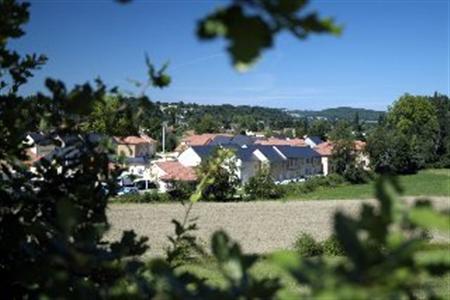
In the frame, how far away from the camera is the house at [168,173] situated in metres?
55.0

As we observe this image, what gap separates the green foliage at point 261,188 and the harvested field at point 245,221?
323 cm

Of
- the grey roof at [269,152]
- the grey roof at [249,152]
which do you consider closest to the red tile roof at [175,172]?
the grey roof at [249,152]

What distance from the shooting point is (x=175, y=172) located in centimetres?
5647

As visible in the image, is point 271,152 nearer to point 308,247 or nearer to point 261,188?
point 261,188

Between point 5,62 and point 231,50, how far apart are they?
1437 millimetres

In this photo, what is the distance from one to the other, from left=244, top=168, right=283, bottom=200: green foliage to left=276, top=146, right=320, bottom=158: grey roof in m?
25.0

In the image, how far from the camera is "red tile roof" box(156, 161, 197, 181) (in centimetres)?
5469

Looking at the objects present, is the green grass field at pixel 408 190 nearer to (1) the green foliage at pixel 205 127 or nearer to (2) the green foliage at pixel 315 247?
(2) the green foliage at pixel 315 247

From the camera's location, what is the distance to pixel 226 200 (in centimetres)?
5038

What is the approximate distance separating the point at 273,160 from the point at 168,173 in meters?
20.1

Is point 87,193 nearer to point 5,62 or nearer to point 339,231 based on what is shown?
point 5,62

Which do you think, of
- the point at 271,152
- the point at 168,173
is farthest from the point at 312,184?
the point at 271,152

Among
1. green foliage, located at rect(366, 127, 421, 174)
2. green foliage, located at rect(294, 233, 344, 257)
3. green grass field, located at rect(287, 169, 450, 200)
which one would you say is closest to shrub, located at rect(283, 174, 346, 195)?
green grass field, located at rect(287, 169, 450, 200)

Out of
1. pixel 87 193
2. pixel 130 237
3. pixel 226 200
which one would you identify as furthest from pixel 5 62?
pixel 226 200
